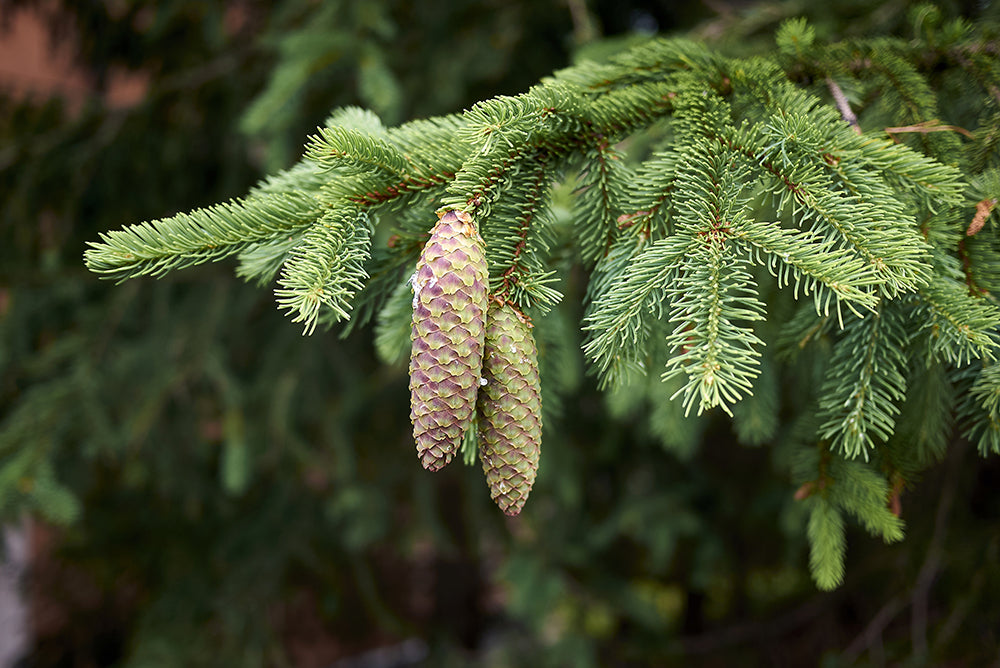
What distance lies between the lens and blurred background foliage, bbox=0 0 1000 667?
6.80ft

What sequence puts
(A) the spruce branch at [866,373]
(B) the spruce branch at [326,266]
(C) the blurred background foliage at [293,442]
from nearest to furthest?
(B) the spruce branch at [326,266]
(A) the spruce branch at [866,373]
(C) the blurred background foliage at [293,442]

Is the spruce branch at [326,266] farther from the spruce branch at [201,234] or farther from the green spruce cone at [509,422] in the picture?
the green spruce cone at [509,422]

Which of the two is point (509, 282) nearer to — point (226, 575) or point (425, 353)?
point (425, 353)

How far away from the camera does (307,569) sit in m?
3.30

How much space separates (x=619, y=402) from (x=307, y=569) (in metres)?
2.41

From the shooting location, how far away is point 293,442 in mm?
2514

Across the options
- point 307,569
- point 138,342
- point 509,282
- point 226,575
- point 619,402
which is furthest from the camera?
point 307,569

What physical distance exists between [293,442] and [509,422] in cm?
202

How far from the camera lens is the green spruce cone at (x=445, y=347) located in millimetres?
665

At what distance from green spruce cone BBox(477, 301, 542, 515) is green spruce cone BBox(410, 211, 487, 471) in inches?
1.5

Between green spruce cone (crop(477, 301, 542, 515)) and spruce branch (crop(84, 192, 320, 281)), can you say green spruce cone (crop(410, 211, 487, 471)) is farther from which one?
spruce branch (crop(84, 192, 320, 281))

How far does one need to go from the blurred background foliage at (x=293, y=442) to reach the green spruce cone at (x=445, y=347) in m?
1.01

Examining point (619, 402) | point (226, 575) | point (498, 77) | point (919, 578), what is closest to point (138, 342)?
point (226, 575)

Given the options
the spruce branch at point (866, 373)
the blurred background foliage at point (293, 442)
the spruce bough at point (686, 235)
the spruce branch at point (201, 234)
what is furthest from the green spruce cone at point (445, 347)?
the blurred background foliage at point (293, 442)
